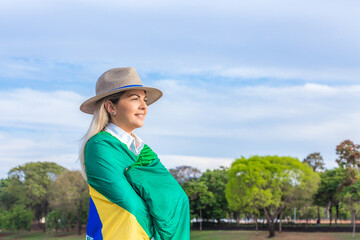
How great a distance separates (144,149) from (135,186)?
1.56ft

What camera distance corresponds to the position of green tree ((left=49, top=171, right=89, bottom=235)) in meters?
52.3

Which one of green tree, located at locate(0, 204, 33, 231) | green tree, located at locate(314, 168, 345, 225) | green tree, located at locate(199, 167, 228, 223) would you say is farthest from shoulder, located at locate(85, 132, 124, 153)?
green tree, located at locate(0, 204, 33, 231)

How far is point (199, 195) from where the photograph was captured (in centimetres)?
5284

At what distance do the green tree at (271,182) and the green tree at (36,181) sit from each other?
28984 mm

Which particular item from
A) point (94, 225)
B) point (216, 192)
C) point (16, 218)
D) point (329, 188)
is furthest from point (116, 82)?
point (16, 218)

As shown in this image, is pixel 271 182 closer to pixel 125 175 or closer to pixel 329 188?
pixel 329 188

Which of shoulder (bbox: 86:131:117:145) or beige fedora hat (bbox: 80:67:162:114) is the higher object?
beige fedora hat (bbox: 80:67:162:114)

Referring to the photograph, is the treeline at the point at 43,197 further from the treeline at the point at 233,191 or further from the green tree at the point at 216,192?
the green tree at the point at 216,192

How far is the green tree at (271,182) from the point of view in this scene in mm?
40594

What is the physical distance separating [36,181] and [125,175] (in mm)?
61868

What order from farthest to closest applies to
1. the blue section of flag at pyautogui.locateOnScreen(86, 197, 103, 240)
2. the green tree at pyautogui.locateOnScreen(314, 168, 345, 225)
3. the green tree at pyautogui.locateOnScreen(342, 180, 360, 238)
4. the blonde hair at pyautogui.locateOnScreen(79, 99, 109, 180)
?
the green tree at pyautogui.locateOnScreen(314, 168, 345, 225), the green tree at pyautogui.locateOnScreen(342, 180, 360, 238), the blonde hair at pyautogui.locateOnScreen(79, 99, 109, 180), the blue section of flag at pyautogui.locateOnScreen(86, 197, 103, 240)

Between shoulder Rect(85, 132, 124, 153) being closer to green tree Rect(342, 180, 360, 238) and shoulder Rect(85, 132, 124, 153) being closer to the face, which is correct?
the face

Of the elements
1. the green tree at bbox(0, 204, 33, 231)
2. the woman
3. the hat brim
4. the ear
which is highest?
the hat brim

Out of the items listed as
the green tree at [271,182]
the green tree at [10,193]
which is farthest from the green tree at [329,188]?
the green tree at [10,193]
